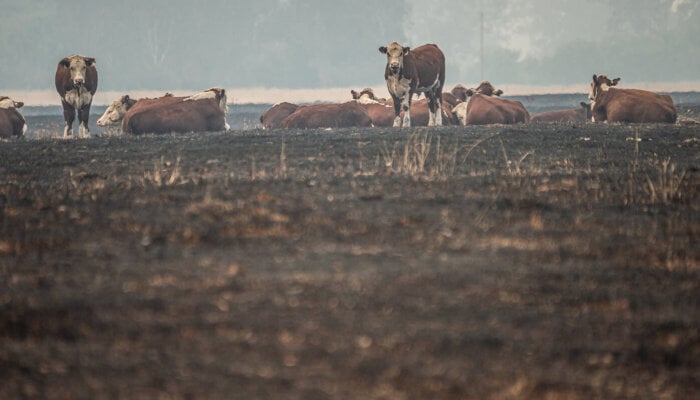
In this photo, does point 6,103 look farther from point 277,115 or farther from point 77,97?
point 277,115

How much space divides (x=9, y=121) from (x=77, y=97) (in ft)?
8.22

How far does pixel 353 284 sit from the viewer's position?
20.0 ft

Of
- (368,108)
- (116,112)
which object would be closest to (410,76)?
(368,108)

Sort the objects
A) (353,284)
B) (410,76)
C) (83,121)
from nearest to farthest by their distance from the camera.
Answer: (353,284), (83,121), (410,76)

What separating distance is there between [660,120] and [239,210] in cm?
1594

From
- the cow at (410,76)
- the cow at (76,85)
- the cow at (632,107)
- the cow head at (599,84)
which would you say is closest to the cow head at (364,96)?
the cow at (410,76)

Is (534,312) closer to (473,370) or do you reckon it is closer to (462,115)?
(473,370)

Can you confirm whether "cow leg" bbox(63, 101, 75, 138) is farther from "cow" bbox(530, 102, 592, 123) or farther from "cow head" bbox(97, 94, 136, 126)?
"cow" bbox(530, 102, 592, 123)

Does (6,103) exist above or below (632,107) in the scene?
above

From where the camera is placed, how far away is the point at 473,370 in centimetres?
458

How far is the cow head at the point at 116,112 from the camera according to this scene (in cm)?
2669

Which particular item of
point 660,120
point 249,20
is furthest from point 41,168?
point 249,20

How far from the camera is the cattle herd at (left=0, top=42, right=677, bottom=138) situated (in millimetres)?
21922

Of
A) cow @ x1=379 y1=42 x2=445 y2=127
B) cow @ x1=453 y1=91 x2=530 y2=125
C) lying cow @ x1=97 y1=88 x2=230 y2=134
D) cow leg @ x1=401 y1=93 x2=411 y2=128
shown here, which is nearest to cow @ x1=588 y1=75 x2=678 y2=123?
cow @ x1=453 y1=91 x2=530 y2=125
